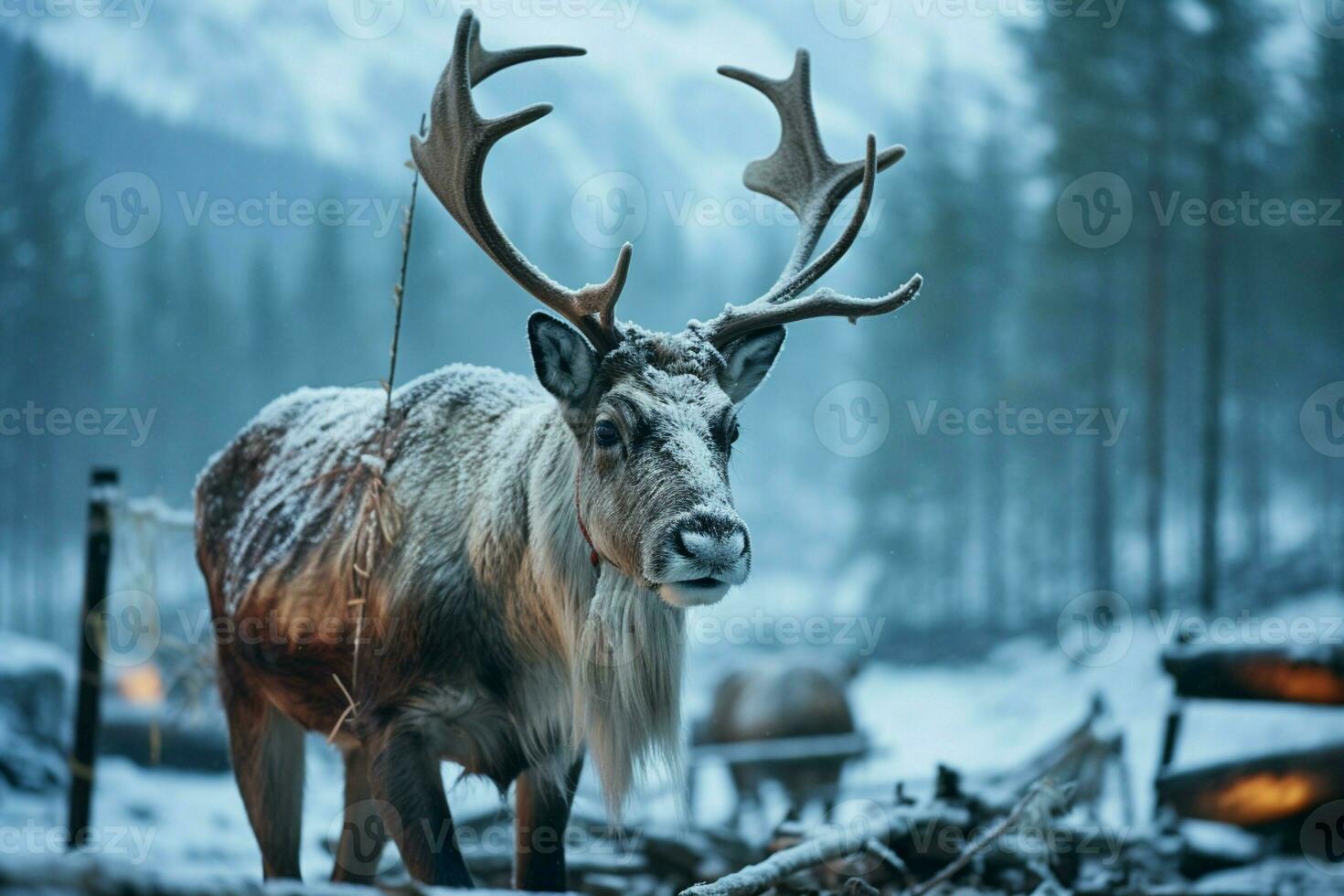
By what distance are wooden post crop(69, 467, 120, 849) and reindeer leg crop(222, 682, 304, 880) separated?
6.13 feet

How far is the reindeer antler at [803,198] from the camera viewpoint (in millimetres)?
3555

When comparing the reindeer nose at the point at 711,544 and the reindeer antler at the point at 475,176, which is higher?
the reindeer antler at the point at 475,176

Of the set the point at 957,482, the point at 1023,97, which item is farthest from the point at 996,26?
the point at 957,482

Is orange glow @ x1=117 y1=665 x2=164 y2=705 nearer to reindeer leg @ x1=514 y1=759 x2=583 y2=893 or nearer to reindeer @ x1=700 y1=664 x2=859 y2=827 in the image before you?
reindeer @ x1=700 y1=664 x2=859 y2=827

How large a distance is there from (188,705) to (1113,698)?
1117 cm

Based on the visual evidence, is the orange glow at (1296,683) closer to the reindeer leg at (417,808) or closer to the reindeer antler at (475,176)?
the reindeer antler at (475,176)

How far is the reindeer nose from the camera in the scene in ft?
9.22

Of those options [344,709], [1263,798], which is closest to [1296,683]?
[1263,798]

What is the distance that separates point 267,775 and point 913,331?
2219cm

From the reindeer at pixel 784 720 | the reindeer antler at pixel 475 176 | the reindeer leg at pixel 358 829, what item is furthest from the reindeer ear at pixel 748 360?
the reindeer at pixel 784 720

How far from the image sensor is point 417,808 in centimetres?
324

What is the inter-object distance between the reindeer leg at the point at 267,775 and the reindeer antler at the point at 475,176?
195 centimetres

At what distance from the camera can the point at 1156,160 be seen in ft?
55.8

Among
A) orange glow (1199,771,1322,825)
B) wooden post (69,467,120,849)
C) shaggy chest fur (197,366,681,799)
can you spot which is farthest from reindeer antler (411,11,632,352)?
orange glow (1199,771,1322,825)
